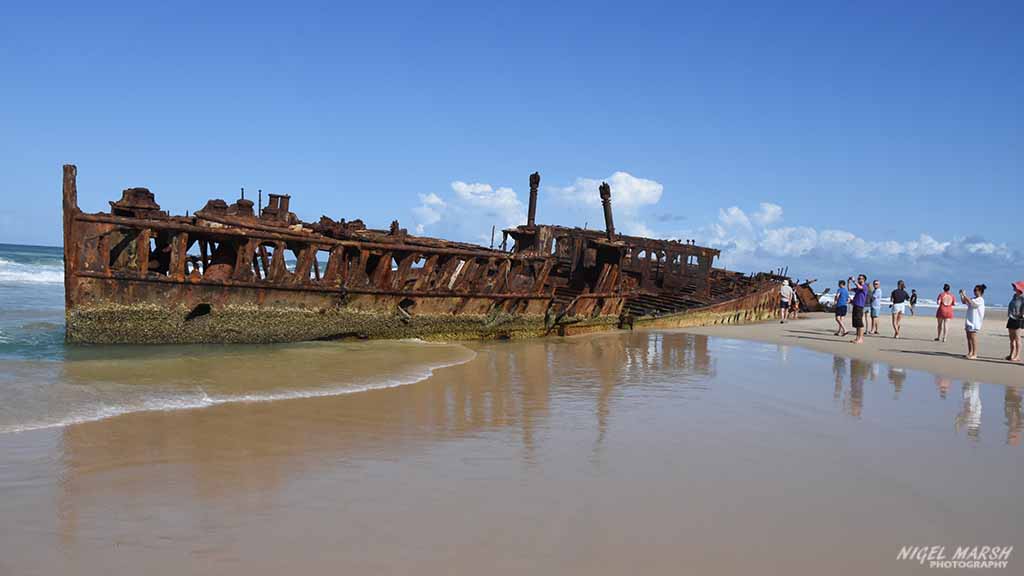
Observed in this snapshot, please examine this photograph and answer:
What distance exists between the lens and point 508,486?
4559mm

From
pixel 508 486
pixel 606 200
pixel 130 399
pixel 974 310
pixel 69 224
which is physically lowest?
pixel 508 486

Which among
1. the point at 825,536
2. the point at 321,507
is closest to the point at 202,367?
the point at 321,507

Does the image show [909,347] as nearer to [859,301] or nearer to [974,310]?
[859,301]

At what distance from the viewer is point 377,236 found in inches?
492

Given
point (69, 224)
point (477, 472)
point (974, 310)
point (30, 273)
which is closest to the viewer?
point (477, 472)

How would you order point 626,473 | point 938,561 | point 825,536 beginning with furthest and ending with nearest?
point 626,473 < point 825,536 < point 938,561

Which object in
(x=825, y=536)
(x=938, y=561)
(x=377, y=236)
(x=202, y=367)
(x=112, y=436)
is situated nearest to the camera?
(x=938, y=561)

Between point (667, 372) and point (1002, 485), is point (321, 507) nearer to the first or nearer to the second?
point (1002, 485)

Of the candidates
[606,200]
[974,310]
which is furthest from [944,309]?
[606,200]

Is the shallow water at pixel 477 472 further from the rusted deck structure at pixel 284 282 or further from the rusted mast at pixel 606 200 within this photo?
the rusted mast at pixel 606 200

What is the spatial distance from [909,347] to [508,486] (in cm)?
1359

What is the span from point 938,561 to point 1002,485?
182 centimetres

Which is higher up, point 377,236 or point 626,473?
point 377,236

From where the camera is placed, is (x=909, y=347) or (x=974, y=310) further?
(x=909, y=347)
